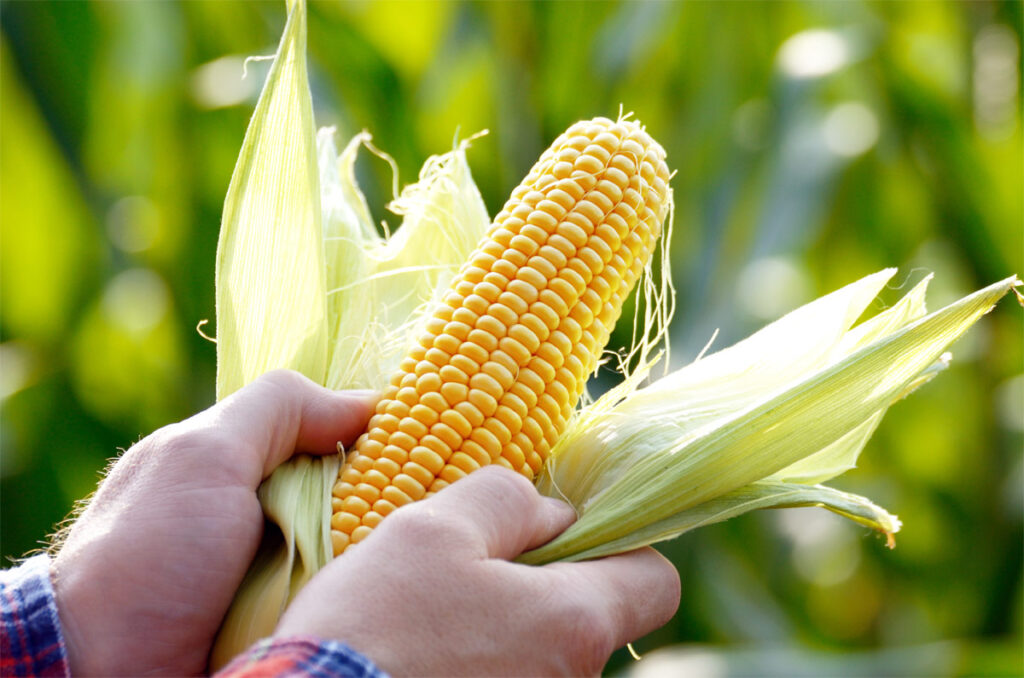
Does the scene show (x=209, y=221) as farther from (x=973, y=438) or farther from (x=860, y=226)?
(x=973, y=438)

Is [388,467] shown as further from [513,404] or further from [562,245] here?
[562,245]

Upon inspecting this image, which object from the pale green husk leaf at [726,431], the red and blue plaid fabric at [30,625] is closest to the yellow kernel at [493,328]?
the pale green husk leaf at [726,431]

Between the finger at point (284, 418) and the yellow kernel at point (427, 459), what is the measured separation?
123mm

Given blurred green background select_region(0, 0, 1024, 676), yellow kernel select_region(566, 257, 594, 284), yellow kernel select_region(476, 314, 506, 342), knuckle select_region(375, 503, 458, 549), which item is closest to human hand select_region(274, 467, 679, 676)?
knuckle select_region(375, 503, 458, 549)

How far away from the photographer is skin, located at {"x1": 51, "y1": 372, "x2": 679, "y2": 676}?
0.82 m

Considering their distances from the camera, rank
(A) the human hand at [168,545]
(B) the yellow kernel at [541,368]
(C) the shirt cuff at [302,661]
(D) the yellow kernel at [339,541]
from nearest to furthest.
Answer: (C) the shirt cuff at [302,661] → (A) the human hand at [168,545] → (D) the yellow kernel at [339,541] → (B) the yellow kernel at [541,368]

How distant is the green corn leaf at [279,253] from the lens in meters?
1.29

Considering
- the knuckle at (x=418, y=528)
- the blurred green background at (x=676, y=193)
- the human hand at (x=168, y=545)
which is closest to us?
the knuckle at (x=418, y=528)

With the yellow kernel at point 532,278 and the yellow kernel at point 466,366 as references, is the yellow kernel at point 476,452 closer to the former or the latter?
the yellow kernel at point 466,366

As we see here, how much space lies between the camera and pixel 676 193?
283 centimetres

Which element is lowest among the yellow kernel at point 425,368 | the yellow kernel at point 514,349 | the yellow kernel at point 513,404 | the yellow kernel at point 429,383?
the yellow kernel at point 513,404

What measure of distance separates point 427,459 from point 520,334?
196mm

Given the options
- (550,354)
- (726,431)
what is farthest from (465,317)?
(726,431)

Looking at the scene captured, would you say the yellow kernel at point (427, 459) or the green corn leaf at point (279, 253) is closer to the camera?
the yellow kernel at point (427, 459)
